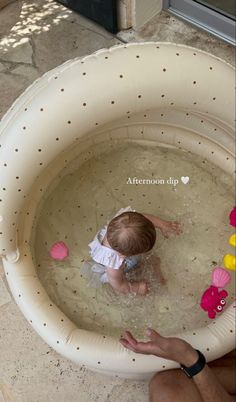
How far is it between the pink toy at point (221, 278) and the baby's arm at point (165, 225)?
8.4 inches

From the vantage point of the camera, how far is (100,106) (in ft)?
4.50

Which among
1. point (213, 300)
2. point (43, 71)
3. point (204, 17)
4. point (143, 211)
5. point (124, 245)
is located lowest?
point (213, 300)

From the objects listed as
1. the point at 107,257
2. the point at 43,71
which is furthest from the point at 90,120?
the point at 43,71

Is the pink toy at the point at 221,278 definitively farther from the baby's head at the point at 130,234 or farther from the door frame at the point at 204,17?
the door frame at the point at 204,17

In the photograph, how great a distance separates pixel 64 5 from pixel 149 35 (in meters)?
0.49

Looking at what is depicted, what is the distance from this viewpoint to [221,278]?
187 centimetres

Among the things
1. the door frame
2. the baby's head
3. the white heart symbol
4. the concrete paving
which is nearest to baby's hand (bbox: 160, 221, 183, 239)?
the white heart symbol

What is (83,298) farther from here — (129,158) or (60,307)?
(129,158)

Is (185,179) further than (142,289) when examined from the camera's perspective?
→ Yes

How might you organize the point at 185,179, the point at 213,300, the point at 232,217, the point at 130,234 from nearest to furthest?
the point at 130,234
the point at 213,300
the point at 232,217
the point at 185,179

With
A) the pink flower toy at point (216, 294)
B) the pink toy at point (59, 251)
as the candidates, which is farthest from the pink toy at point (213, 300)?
the pink toy at point (59, 251)

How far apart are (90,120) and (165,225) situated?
2.07 ft

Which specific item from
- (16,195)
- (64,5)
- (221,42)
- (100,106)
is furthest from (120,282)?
(64,5)

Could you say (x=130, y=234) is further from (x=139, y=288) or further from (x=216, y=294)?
(x=216, y=294)
